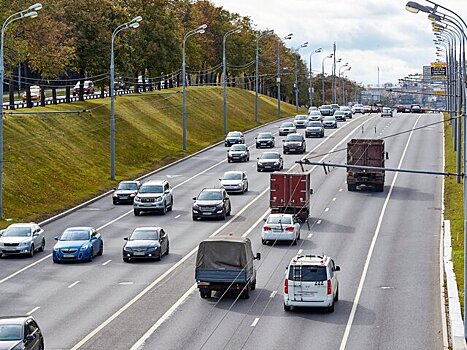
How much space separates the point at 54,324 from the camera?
32.6m

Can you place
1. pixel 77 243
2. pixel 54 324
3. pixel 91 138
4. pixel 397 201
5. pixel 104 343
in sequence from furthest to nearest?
pixel 91 138 → pixel 397 201 → pixel 77 243 → pixel 54 324 → pixel 104 343

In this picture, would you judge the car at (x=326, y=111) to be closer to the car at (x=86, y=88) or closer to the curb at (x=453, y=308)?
the car at (x=86, y=88)

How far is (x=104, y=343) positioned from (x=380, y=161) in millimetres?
38605

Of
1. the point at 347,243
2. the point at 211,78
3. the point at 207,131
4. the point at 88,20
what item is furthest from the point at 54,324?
the point at 211,78

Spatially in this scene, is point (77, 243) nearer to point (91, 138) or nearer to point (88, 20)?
point (91, 138)

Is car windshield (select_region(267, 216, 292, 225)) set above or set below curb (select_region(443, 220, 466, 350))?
above

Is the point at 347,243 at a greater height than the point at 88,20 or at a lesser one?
lesser

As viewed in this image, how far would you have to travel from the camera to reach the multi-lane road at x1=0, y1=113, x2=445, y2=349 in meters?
31.0

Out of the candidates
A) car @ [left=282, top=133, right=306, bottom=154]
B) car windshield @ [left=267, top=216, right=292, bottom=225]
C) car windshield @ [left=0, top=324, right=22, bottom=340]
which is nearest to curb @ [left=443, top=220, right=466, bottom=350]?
car windshield @ [left=267, top=216, right=292, bottom=225]

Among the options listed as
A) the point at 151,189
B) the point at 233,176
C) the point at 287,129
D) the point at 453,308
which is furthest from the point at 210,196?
the point at 287,129

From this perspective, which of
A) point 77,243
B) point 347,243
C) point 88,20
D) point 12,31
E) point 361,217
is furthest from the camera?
point 88,20

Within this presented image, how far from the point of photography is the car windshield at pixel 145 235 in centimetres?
4522

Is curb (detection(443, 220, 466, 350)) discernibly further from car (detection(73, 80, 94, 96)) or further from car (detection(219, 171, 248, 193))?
car (detection(73, 80, 94, 96))

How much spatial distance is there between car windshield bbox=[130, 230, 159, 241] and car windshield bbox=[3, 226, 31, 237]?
5144mm
